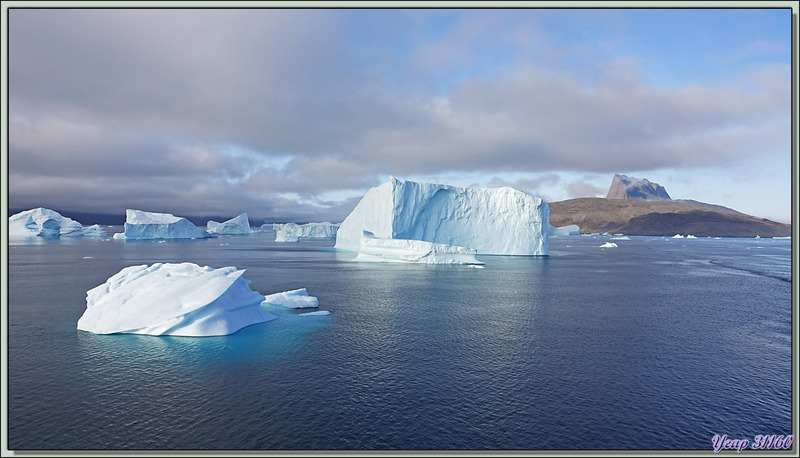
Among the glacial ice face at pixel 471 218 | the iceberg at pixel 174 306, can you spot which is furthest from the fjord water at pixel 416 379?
the glacial ice face at pixel 471 218

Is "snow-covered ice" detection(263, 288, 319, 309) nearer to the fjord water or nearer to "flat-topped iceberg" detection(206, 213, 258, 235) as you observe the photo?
the fjord water

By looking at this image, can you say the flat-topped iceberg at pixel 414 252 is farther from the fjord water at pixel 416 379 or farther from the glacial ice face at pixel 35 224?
the glacial ice face at pixel 35 224

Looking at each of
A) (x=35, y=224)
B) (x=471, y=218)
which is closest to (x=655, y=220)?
(x=471, y=218)

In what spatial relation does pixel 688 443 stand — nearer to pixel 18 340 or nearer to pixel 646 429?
pixel 646 429

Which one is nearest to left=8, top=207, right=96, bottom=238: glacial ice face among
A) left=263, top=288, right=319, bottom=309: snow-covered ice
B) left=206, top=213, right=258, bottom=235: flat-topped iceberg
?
left=206, top=213, right=258, bottom=235: flat-topped iceberg

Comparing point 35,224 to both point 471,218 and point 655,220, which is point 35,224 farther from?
point 655,220
